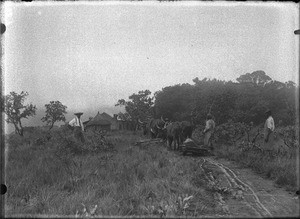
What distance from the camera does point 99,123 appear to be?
5082 millimetres

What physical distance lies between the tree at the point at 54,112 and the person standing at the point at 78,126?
229 mm

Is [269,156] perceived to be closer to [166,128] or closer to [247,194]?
[247,194]

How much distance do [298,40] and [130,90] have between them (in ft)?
12.2

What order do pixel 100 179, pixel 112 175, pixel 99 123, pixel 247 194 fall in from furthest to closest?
pixel 99 123 → pixel 112 175 → pixel 100 179 → pixel 247 194

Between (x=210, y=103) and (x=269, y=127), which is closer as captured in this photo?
(x=269, y=127)

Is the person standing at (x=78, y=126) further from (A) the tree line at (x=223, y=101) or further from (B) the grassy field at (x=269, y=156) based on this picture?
(B) the grassy field at (x=269, y=156)

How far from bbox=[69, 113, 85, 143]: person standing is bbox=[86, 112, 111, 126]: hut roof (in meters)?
0.22

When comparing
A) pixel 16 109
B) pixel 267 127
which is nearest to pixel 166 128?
pixel 267 127

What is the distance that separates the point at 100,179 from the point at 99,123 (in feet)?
4.35

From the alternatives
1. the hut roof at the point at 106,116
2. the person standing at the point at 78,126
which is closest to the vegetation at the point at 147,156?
the person standing at the point at 78,126

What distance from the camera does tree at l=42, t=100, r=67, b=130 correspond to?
15.8 ft

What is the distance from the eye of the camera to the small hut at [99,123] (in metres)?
5.00

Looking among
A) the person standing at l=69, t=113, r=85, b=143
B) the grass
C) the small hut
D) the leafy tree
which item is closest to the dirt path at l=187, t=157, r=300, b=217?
the grass

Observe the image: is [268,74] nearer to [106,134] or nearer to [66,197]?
[106,134]
